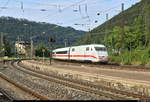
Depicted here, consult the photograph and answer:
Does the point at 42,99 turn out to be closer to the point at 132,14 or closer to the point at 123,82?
the point at 123,82

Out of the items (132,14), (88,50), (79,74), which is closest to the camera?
(79,74)

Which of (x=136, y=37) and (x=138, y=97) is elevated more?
(x=136, y=37)

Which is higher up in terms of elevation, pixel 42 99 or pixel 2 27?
pixel 2 27

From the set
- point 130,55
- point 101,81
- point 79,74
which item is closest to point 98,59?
point 130,55

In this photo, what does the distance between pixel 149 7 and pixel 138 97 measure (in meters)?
59.6

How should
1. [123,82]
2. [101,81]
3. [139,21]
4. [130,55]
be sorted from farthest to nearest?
[139,21], [130,55], [101,81], [123,82]

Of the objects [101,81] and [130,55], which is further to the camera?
[130,55]

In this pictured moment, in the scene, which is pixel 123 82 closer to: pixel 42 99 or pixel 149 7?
pixel 42 99

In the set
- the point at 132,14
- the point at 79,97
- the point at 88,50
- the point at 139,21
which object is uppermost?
the point at 132,14

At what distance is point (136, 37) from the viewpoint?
66.7 metres

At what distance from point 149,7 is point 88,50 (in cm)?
3816

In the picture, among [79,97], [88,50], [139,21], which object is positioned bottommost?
[79,97]

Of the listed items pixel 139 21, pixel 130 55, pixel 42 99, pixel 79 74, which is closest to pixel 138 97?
pixel 42 99

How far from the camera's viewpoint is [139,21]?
71750mm
